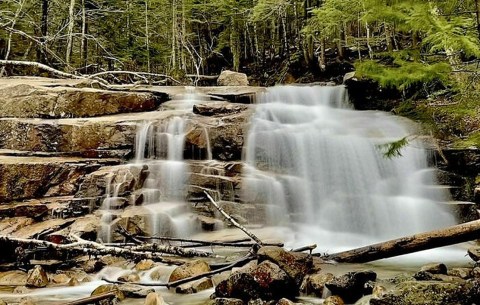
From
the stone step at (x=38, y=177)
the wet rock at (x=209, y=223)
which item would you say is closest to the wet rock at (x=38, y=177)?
the stone step at (x=38, y=177)

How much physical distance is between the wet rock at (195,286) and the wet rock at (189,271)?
0.97 feet

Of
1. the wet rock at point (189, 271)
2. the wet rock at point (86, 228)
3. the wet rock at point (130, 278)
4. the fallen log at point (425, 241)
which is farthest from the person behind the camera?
the wet rock at point (86, 228)

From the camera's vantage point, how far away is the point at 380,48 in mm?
21297

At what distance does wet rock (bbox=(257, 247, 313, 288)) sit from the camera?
4945mm

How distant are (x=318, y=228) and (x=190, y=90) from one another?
8.13 meters

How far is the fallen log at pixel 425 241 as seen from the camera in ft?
13.3

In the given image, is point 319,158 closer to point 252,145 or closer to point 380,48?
point 252,145

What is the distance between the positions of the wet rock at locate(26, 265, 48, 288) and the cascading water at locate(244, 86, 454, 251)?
467cm

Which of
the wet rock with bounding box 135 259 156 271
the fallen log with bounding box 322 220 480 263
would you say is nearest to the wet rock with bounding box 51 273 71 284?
the wet rock with bounding box 135 259 156 271

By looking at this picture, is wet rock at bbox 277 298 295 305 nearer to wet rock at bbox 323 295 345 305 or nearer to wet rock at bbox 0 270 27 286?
wet rock at bbox 323 295 345 305

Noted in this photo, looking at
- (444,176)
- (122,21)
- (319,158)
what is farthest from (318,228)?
(122,21)

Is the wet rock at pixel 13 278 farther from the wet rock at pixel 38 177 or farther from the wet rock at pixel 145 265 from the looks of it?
the wet rock at pixel 38 177

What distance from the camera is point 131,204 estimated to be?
884 cm

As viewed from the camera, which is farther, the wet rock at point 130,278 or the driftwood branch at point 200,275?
the wet rock at point 130,278
